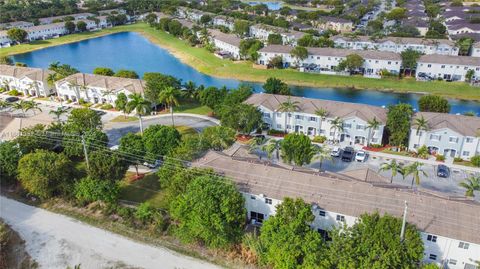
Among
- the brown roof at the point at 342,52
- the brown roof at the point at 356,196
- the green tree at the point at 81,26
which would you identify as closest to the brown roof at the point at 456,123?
the brown roof at the point at 356,196

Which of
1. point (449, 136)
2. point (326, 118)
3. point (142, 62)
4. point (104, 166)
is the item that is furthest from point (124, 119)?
point (449, 136)

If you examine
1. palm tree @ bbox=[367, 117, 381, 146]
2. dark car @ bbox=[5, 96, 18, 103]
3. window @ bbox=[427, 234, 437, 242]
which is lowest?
dark car @ bbox=[5, 96, 18, 103]

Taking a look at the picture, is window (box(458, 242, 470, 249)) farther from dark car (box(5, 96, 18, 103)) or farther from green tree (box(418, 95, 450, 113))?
dark car (box(5, 96, 18, 103))

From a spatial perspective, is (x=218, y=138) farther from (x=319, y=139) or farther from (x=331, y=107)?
(x=331, y=107)

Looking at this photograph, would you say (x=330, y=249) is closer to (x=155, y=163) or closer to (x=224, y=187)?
(x=224, y=187)

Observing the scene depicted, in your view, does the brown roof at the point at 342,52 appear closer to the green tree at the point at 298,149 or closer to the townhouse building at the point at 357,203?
the green tree at the point at 298,149

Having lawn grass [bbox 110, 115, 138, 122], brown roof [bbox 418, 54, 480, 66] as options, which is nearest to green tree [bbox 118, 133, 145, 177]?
lawn grass [bbox 110, 115, 138, 122]
